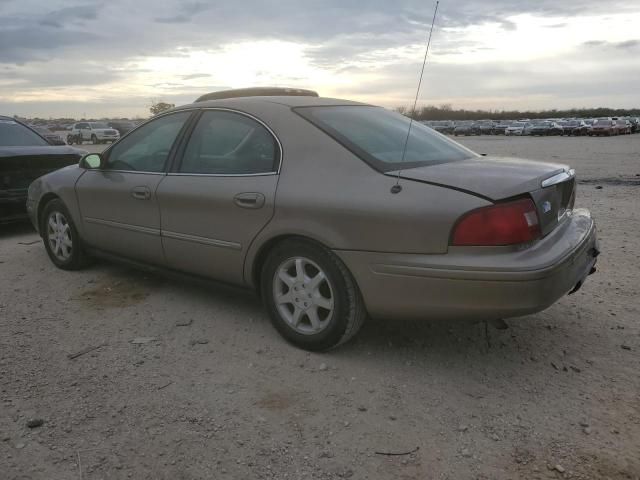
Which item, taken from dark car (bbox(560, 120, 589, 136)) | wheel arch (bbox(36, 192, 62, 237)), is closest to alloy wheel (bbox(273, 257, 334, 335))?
wheel arch (bbox(36, 192, 62, 237))

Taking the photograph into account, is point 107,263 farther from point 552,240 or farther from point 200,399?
point 552,240

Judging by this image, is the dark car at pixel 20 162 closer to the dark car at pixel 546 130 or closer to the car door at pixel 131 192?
the car door at pixel 131 192

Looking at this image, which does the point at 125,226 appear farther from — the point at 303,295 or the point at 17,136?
the point at 17,136

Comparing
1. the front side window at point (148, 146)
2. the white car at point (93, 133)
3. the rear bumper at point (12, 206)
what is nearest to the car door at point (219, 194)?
the front side window at point (148, 146)

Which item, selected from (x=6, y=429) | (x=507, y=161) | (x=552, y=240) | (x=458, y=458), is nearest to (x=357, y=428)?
(x=458, y=458)

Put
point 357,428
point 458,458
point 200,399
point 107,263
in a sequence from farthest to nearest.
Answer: point 107,263 < point 200,399 < point 357,428 < point 458,458

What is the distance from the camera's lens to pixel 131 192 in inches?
171

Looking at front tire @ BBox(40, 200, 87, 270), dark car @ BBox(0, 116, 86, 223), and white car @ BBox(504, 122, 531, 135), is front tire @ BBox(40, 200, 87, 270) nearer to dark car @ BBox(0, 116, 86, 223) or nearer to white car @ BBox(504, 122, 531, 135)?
dark car @ BBox(0, 116, 86, 223)

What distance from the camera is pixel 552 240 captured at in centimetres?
304

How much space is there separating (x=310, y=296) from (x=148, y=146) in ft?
6.51

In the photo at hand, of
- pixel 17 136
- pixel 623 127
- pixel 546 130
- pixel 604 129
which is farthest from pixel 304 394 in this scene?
pixel 546 130

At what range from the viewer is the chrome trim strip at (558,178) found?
10.2 feet

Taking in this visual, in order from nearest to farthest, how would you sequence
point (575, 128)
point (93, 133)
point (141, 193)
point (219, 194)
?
point (219, 194) → point (141, 193) → point (93, 133) → point (575, 128)

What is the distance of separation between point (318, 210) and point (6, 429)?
6.21 ft
